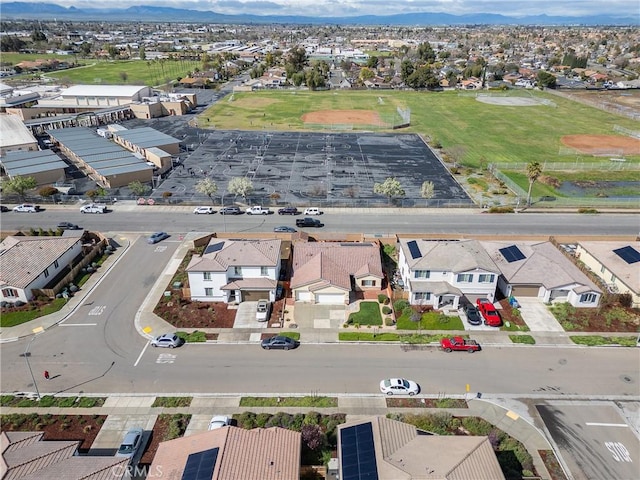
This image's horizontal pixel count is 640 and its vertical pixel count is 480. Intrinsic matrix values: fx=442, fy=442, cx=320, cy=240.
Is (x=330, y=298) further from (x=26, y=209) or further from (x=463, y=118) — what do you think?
(x=463, y=118)

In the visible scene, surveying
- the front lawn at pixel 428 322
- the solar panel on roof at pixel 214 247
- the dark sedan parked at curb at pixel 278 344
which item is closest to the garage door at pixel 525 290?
the front lawn at pixel 428 322

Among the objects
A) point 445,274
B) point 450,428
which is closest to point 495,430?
point 450,428

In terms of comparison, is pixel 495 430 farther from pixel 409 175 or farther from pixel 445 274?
pixel 409 175

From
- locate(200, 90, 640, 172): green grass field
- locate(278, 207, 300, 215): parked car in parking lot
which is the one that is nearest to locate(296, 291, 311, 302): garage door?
locate(278, 207, 300, 215): parked car in parking lot

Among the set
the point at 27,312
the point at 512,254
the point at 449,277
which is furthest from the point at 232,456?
the point at 512,254

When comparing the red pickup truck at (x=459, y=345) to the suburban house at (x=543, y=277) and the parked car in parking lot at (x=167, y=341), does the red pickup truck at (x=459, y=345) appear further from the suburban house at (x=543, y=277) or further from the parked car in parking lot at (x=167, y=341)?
the parked car in parking lot at (x=167, y=341)
